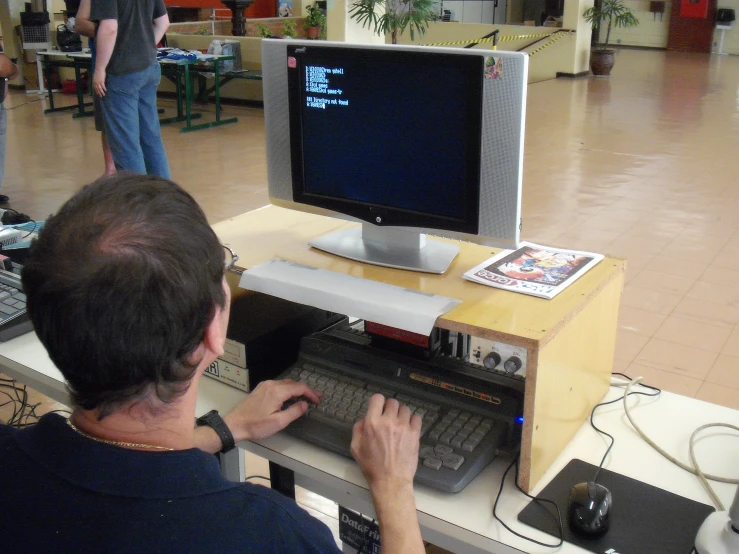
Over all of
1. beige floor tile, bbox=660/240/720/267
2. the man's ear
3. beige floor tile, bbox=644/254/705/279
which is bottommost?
beige floor tile, bbox=644/254/705/279

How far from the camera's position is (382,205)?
1.39 meters

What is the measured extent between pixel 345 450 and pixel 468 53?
648 millimetres

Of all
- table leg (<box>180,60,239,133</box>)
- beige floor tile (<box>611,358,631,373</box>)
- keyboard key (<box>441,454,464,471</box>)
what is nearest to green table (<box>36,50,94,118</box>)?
table leg (<box>180,60,239,133</box>)

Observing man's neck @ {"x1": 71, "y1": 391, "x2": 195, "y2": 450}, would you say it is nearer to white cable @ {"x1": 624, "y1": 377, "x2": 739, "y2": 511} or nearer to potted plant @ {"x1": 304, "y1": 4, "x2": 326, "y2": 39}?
white cable @ {"x1": 624, "y1": 377, "x2": 739, "y2": 511}

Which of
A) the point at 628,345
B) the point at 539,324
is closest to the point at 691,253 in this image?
the point at 628,345

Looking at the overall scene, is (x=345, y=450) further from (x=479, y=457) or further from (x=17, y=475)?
(x=17, y=475)

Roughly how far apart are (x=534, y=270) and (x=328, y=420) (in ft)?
1.41

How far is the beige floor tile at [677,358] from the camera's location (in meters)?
2.75

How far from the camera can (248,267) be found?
4.38 feet

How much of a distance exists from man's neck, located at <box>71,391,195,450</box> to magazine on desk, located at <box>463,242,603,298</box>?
23.7 inches

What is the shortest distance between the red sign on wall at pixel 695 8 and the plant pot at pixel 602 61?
178 inches

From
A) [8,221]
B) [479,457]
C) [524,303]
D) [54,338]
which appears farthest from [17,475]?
[8,221]

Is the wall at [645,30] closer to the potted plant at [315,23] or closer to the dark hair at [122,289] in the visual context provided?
the potted plant at [315,23]

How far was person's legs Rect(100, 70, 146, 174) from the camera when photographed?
3939 millimetres
